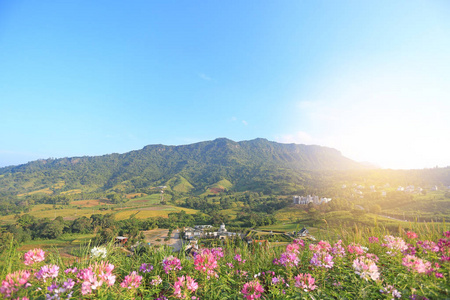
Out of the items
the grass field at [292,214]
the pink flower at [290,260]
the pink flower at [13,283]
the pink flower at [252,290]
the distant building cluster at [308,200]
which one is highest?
the pink flower at [13,283]

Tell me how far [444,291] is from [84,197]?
187 meters

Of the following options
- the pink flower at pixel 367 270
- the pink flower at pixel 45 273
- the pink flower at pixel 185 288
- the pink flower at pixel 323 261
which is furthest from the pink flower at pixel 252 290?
the pink flower at pixel 45 273

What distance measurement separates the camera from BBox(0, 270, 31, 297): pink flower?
6.91 feet

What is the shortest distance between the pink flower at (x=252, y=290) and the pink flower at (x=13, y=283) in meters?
2.63

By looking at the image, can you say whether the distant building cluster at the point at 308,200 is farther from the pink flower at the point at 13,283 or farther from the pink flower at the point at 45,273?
the pink flower at the point at 13,283

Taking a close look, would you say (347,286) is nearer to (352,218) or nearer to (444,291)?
(444,291)

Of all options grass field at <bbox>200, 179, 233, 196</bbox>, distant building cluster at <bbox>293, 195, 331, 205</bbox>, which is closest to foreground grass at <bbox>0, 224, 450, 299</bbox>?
distant building cluster at <bbox>293, 195, 331, 205</bbox>

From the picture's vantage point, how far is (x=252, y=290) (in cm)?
296

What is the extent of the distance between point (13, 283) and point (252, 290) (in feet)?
9.65

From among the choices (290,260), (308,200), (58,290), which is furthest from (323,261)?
(308,200)

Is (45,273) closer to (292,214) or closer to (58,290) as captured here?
(58,290)

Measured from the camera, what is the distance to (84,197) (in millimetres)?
150250

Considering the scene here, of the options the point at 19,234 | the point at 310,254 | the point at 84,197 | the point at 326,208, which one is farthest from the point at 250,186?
the point at 310,254

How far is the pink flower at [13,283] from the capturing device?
2107 millimetres
